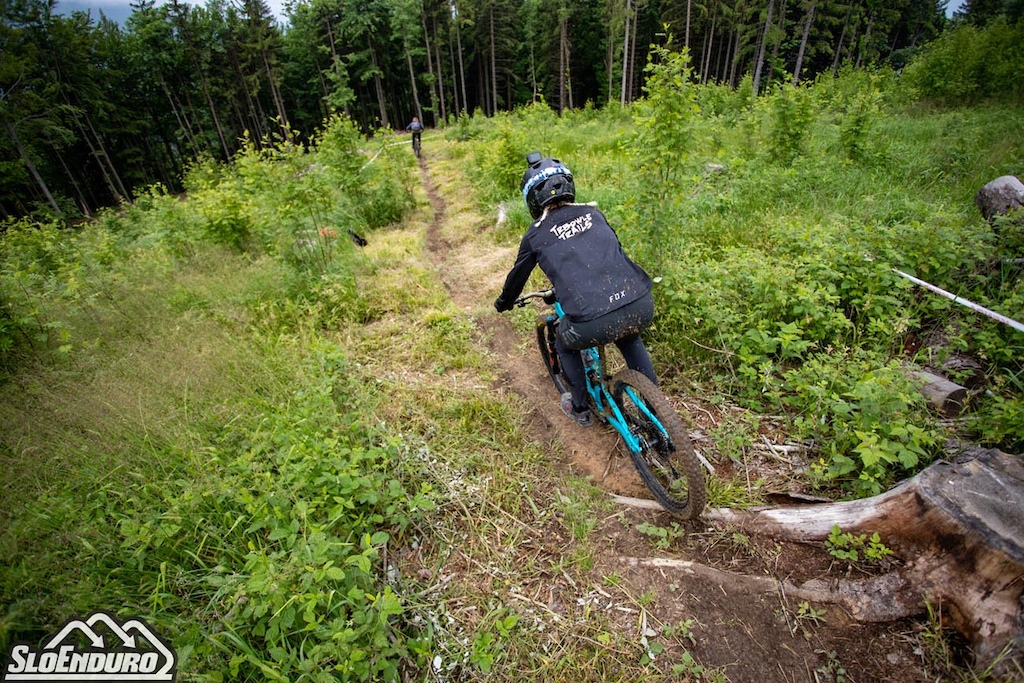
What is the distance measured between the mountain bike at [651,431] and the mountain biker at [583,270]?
0.22 metres

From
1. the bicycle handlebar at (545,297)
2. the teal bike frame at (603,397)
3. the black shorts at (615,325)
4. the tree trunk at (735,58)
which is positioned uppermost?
the tree trunk at (735,58)

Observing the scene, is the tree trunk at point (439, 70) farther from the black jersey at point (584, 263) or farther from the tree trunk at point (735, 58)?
the black jersey at point (584, 263)

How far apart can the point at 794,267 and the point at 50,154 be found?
A: 5282 centimetres

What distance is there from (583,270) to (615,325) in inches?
18.4

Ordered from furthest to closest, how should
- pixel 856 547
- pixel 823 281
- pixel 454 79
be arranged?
pixel 454 79
pixel 823 281
pixel 856 547

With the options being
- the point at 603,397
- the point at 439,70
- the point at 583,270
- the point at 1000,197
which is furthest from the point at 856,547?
the point at 439,70

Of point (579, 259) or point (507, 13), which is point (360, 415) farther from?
point (507, 13)

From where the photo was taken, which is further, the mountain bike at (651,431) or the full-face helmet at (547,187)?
the full-face helmet at (547,187)

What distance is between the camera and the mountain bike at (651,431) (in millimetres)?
2789

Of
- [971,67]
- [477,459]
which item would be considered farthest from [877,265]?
[971,67]

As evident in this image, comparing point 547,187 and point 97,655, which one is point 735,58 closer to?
point 547,187

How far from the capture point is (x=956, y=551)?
7.43 feet

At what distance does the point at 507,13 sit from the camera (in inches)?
1612

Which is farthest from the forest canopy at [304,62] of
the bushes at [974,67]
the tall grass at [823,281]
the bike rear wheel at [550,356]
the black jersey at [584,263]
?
the black jersey at [584,263]
